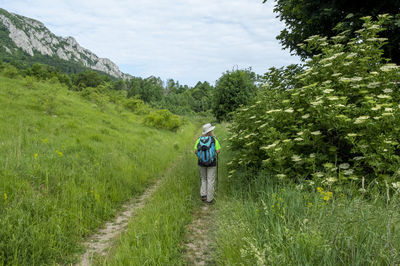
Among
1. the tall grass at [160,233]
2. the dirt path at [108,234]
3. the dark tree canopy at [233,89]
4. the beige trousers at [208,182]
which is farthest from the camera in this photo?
the dark tree canopy at [233,89]

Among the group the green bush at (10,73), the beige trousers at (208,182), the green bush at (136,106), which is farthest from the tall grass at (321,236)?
the green bush at (10,73)

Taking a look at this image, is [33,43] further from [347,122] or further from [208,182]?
[347,122]

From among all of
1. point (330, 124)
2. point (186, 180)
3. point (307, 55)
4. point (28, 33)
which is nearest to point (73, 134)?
point (186, 180)

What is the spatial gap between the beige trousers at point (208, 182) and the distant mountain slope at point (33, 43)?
423 feet

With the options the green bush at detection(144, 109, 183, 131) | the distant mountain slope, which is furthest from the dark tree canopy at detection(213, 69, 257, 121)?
the distant mountain slope

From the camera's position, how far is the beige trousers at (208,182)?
216 inches

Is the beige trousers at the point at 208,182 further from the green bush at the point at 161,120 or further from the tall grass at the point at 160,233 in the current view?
the green bush at the point at 161,120

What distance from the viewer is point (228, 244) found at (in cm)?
273

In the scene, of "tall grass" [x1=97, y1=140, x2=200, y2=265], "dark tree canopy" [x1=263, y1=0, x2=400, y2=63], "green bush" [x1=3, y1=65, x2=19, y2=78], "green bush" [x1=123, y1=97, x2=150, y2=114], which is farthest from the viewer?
"green bush" [x1=123, y1=97, x2=150, y2=114]

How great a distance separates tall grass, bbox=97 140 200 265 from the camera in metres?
2.98

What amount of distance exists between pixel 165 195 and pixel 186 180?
1.16 meters

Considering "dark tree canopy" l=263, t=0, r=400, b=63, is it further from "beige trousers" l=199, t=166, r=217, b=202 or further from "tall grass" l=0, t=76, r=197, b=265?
"tall grass" l=0, t=76, r=197, b=265

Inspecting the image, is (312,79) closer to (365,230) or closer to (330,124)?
(330,124)

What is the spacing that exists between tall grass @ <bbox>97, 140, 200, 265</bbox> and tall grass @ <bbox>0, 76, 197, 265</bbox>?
2.93ft
